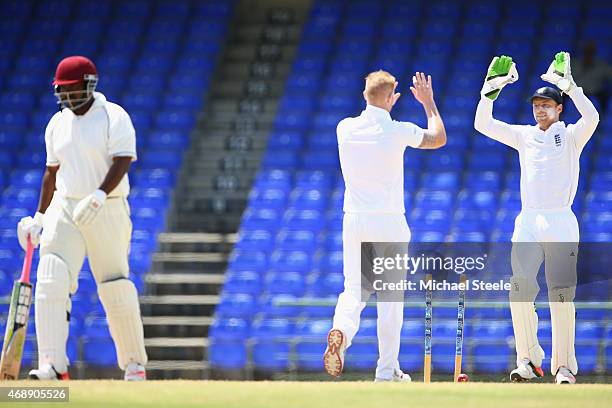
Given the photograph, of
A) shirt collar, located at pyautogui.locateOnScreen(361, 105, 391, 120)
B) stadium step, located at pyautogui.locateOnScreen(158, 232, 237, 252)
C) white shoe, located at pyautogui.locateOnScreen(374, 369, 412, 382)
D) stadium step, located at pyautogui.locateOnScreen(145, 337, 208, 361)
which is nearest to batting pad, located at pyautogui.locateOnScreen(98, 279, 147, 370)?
white shoe, located at pyautogui.locateOnScreen(374, 369, 412, 382)

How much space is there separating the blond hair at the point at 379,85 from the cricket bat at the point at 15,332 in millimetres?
2365

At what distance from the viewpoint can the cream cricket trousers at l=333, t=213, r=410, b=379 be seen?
8.55 meters

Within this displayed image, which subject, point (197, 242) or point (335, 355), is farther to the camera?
point (197, 242)

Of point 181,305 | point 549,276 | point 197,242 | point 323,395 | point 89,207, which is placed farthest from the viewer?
point 197,242

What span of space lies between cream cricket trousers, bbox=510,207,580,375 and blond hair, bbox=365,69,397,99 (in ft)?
3.97

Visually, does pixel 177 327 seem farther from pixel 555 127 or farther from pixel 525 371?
pixel 555 127

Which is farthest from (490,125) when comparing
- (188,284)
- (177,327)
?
(188,284)

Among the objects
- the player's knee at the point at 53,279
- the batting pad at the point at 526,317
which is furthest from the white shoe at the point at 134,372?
the batting pad at the point at 526,317

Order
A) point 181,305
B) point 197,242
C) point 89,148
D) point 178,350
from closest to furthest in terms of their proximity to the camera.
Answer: point 89,148
point 178,350
point 181,305
point 197,242

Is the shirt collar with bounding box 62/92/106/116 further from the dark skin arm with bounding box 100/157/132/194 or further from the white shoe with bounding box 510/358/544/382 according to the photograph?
the white shoe with bounding box 510/358/544/382

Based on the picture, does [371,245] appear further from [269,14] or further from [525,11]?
[269,14]

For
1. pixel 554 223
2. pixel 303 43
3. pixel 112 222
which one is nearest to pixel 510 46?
pixel 303 43

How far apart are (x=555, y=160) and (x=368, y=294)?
1501mm

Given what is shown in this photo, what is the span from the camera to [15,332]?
8.32 meters
